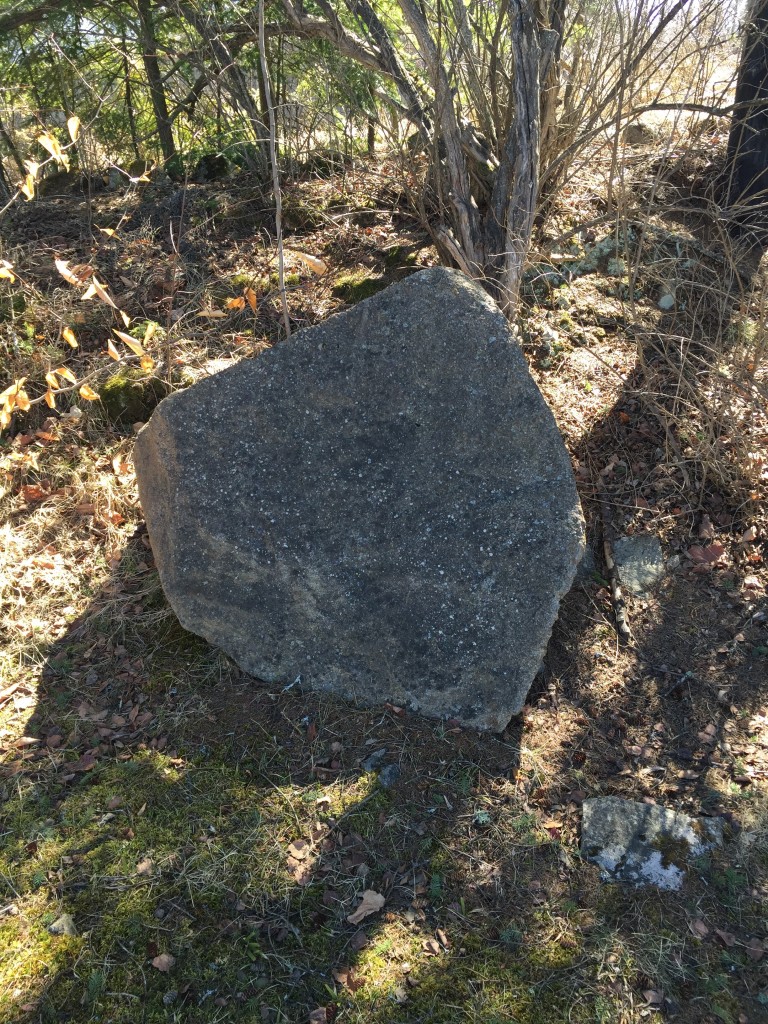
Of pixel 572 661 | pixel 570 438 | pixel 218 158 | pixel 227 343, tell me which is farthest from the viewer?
pixel 218 158

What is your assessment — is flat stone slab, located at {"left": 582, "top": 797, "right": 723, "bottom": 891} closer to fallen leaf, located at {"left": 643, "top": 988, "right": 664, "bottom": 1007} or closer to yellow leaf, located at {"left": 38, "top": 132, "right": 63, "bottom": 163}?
fallen leaf, located at {"left": 643, "top": 988, "right": 664, "bottom": 1007}

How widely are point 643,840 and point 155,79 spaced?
6.58 meters

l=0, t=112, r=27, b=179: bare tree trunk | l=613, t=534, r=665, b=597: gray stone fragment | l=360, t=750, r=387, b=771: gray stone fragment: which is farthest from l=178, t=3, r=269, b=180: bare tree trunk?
l=360, t=750, r=387, b=771: gray stone fragment

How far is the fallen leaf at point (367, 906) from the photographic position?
264 cm

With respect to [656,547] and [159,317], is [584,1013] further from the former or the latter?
[159,317]

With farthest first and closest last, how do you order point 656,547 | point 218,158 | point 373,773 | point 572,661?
1. point 218,158
2. point 656,547
3. point 572,661
4. point 373,773

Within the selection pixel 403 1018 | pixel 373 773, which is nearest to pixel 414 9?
pixel 373 773

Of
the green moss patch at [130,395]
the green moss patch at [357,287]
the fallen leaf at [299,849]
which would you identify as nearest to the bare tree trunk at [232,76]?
the green moss patch at [357,287]

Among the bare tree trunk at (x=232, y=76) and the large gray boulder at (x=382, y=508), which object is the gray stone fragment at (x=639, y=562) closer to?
the large gray boulder at (x=382, y=508)

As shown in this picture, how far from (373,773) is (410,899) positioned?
1.67 feet

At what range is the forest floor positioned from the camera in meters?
2.52

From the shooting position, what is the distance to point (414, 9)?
4281 millimetres

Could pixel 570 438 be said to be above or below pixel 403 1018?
above

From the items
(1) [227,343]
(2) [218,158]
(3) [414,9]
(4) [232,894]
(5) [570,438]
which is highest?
(3) [414,9]
